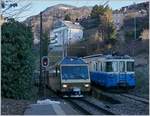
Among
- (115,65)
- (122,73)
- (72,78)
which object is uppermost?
(115,65)

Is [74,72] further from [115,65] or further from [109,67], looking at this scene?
[115,65]

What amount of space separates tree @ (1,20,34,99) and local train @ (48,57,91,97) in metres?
8.13

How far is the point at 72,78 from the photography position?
35.2 meters

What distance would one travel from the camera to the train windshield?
35.4 m

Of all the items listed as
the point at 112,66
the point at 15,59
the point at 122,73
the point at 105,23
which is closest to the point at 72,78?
the point at 112,66

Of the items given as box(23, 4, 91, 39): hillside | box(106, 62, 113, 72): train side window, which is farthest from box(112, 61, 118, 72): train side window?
box(23, 4, 91, 39): hillside

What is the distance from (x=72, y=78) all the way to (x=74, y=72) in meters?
0.52

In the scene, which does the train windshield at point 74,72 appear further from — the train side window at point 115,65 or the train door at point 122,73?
the train door at point 122,73

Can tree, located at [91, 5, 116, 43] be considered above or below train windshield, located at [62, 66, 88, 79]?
above

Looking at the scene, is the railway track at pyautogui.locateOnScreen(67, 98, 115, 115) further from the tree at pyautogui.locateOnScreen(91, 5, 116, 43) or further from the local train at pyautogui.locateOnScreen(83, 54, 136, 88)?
the tree at pyautogui.locateOnScreen(91, 5, 116, 43)

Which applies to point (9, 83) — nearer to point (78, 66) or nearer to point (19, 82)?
point (19, 82)

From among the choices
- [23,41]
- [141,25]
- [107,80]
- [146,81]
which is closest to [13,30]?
[23,41]

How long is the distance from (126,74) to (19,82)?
14.7m

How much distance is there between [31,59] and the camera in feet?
90.3
